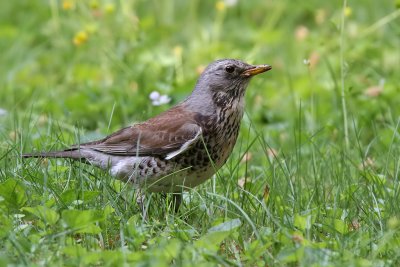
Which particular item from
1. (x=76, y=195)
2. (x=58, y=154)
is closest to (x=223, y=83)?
(x=58, y=154)

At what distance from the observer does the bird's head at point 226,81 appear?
577 cm

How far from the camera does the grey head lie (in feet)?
18.9

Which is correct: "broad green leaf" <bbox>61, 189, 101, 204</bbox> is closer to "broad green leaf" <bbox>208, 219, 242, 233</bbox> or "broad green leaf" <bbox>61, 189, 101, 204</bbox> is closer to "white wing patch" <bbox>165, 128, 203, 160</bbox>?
"white wing patch" <bbox>165, 128, 203, 160</bbox>

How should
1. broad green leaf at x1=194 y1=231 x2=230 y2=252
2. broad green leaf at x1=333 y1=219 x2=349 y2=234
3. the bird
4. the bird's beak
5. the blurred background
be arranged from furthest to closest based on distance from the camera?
the blurred background
the bird's beak
the bird
broad green leaf at x1=333 y1=219 x2=349 y2=234
broad green leaf at x1=194 y1=231 x2=230 y2=252

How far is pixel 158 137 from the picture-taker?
5543mm

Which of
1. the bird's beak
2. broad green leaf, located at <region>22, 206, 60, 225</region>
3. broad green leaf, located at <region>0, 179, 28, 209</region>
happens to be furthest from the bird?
broad green leaf, located at <region>22, 206, 60, 225</region>

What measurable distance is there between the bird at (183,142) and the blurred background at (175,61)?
777mm

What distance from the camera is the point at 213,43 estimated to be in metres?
9.43

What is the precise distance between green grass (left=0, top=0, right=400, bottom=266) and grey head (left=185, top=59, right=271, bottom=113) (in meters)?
0.19

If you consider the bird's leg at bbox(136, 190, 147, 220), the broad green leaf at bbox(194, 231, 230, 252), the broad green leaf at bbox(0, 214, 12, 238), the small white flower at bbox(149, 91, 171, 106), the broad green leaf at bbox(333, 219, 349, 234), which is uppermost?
the small white flower at bbox(149, 91, 171, 106)

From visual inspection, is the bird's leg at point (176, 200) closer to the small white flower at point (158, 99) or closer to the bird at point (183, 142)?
the bird at point (183, 142)

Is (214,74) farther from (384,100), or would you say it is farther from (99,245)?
(384,100)

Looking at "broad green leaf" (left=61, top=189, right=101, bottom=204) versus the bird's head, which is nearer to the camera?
"broad green leaf" (left=61, top=189, right=101, bottom=204)

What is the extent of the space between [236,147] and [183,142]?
156 centimetres
